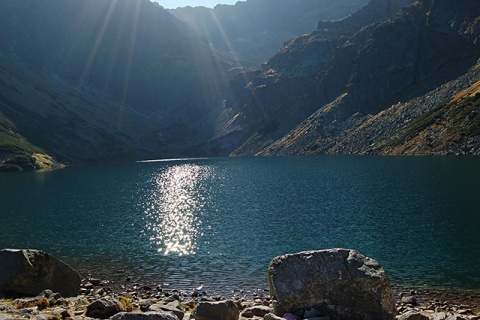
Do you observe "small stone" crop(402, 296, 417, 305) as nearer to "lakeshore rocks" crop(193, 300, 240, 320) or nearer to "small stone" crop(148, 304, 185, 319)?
"lakeshore rocks" crop(193, 300, 240, 320)

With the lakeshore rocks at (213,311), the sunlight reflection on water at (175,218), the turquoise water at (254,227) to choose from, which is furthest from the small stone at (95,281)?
the lakeshore rocks at (213,311)

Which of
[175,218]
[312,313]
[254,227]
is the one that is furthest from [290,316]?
[175,218]

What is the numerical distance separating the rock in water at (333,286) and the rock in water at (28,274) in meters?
16.3

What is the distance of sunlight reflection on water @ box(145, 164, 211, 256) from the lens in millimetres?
52963

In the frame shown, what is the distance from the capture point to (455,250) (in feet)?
139

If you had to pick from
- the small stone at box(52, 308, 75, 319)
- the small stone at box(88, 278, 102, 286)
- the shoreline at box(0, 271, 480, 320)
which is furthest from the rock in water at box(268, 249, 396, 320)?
the small stone at box(88, 278, 102, 286)

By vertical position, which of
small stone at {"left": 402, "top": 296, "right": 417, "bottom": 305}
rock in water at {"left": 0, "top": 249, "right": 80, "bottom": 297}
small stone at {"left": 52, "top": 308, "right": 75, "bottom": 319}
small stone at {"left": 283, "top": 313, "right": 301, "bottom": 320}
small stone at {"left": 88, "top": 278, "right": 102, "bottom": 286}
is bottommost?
small stone at {"left": 402, "top": 296, "right": 417, "bottom": 305}

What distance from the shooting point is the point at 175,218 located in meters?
72.5

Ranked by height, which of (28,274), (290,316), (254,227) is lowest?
(290,316)

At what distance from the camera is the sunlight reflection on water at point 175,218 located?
2085 inches

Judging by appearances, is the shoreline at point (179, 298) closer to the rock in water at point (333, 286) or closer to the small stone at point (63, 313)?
the small stone at point (63, 313)

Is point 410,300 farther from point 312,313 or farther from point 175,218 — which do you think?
point 175,218

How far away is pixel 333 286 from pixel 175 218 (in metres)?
53.7

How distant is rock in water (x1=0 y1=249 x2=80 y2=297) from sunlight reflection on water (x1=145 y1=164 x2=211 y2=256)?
66.4 ft
